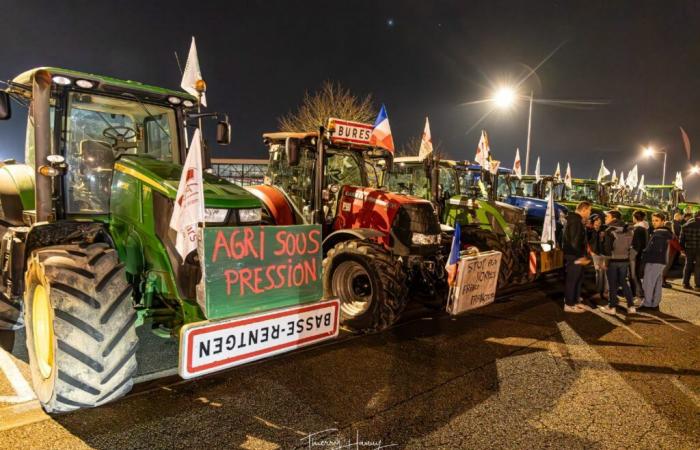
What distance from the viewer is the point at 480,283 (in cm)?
671

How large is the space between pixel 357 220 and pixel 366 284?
3.41 ft


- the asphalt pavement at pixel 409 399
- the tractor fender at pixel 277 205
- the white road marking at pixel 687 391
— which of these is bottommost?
the white road marking at pixel 687 391

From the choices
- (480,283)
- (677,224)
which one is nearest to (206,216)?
(480,283)

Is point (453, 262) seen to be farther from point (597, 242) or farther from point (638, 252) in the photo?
point (638, 252)

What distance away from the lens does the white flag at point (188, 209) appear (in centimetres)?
350

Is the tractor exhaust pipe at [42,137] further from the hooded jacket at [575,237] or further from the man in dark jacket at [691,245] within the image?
the man in dark jacket at [691,245]

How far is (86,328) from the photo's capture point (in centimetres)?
327

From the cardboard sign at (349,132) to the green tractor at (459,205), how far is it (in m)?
1.97

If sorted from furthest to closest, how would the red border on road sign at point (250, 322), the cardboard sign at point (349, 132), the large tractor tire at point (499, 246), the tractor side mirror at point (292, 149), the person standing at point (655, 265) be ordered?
1. the large tractor tire at point (499, 246)
2. the person standing at point (655, 265)
3. the cardboard sign at point (349, 132)
4. the tractor side mirror at point (292, 149)
5. the red border on road sign at point (250, 322)

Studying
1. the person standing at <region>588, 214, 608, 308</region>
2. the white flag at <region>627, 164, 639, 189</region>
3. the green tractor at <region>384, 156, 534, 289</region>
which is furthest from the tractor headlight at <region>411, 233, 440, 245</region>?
the white flag at <region>627, 164, 639, 189</region>

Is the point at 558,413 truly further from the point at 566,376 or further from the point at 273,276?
the point at 273,276

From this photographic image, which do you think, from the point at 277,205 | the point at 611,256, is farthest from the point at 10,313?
the point at 611,256

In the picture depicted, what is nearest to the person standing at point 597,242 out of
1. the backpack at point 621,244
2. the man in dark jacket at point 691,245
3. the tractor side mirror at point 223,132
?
the backpack at point 621,244

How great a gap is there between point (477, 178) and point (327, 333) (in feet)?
26.8
